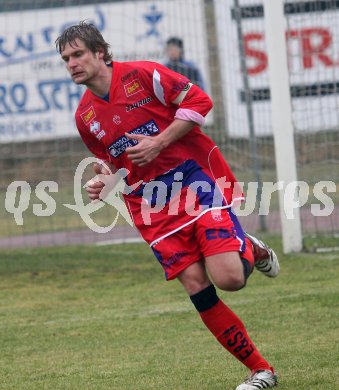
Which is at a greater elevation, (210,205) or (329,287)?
(210,205)

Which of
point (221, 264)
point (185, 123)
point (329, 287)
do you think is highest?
point (185, 123)

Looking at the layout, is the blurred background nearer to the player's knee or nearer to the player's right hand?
the player's right hand

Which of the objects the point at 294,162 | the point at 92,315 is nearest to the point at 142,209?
the point at 92,315

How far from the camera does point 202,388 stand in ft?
19.1

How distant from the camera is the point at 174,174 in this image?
19.4 feet

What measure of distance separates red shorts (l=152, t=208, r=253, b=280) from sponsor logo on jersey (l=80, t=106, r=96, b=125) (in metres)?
0.78

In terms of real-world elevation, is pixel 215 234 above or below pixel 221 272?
above

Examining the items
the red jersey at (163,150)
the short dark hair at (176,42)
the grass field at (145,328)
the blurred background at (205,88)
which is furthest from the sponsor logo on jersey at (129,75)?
the short dark hair at (176,42)

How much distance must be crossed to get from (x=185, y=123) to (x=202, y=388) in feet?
4.54

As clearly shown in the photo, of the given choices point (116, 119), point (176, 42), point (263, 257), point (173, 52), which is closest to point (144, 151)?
point (116, 119)

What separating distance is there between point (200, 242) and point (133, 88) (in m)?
0.90

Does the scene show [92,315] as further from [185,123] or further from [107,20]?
[107,20]

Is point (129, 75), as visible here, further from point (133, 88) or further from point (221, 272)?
point (221, 272)

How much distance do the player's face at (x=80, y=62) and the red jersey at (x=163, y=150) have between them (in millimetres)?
143
